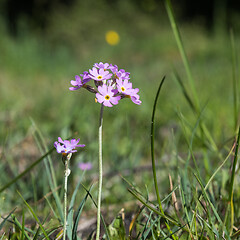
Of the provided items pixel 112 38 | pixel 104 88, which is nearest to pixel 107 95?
pixel 104 88

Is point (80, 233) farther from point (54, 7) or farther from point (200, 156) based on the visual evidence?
point (54, 7)

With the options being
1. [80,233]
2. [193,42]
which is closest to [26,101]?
[80,233]

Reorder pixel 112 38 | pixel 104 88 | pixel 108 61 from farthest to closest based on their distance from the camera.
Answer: pixel 112 38, pixel 108 61, pixel 104 88

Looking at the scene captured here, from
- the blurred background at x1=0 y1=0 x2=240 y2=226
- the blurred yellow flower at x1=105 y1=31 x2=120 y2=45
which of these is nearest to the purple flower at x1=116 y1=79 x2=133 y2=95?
the blurred background at x1=0 y1=0 x2=240 y2=226

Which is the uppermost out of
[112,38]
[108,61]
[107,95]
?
[112,38]

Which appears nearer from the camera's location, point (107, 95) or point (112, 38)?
point (107, 95)

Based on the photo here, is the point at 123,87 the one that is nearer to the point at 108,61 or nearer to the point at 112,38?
the point at 108,61

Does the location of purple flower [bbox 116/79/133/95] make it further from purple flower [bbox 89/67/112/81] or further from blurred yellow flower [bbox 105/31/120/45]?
blurred yellow flower [bbox 105/31/120/45]
